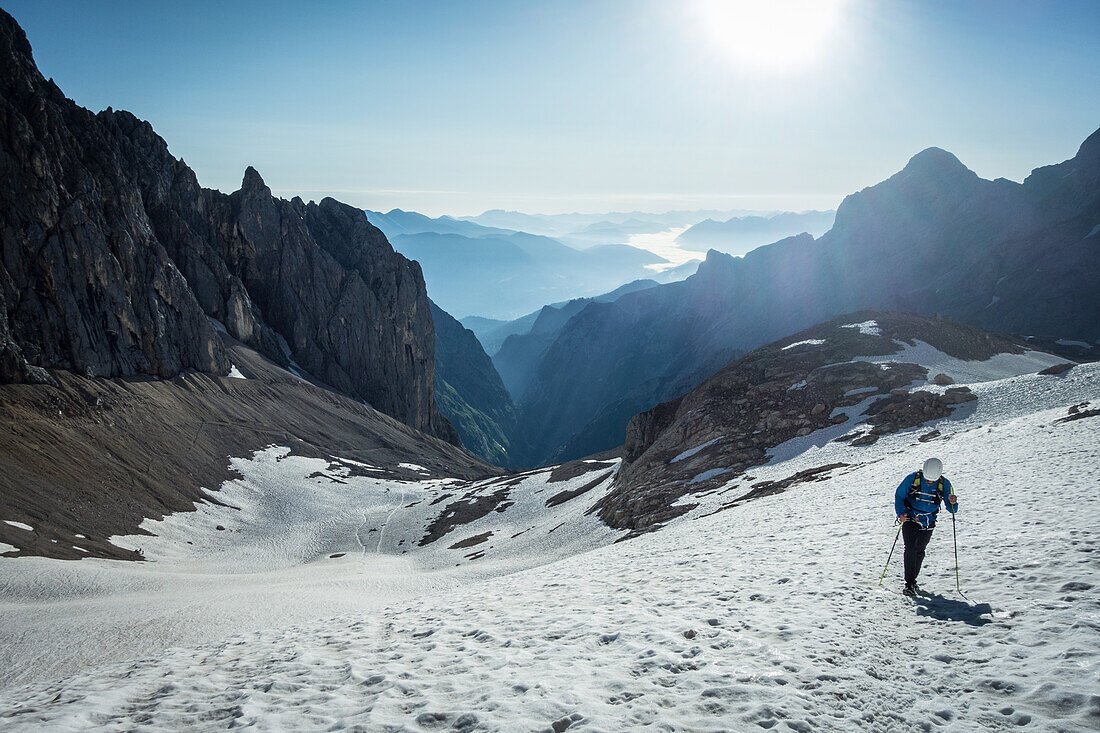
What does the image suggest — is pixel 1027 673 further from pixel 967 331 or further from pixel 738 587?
pixel 967 331

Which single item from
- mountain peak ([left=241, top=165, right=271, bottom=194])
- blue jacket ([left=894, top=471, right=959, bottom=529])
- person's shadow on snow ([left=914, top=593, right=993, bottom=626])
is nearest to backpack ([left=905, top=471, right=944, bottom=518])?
blue jacket ([left=894, top=471, right=959, bottom=529])

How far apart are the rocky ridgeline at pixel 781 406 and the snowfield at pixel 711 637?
7.13 m

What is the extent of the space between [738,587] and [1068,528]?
7068mm

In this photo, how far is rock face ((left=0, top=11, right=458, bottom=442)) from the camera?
7112cm

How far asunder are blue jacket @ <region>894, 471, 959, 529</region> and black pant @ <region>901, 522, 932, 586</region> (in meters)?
0.16

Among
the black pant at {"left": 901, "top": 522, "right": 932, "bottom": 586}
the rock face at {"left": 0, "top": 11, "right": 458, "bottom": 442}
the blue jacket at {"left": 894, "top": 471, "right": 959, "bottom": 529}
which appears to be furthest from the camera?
the rock face at {"left": 0, "top": 11, "right": 458, "bottom": 442}

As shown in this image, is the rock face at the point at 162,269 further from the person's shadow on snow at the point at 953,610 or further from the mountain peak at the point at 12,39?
the person's shadow on snow at the point at 953,610

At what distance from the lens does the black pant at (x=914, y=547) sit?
11258mm

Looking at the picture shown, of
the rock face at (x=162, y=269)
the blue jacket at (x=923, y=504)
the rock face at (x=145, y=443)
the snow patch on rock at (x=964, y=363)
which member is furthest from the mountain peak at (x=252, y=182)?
the blue jacket at (x=923, y=504)

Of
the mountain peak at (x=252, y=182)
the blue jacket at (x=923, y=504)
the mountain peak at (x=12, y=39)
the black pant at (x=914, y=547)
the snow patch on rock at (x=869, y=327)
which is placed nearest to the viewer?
the black pant at (x=914, y=547)

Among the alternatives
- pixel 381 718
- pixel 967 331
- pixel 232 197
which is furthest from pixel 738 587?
pixel 232 197

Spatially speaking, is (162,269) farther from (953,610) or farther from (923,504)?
(953,610)

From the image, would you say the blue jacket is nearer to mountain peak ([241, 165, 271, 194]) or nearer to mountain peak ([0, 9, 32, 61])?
mountain peak ([0, 9, 32, 61])

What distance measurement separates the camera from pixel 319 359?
135250mm
